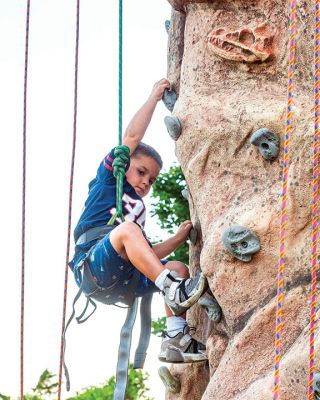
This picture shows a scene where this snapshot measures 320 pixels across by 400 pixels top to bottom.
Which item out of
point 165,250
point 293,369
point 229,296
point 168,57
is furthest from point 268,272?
point 168,57

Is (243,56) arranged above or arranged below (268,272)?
above

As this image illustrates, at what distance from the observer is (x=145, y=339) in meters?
5.69

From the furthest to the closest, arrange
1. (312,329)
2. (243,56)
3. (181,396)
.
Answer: (181,396), (243,56), (312,329)

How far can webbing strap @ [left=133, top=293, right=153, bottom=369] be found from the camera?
18.6 feet

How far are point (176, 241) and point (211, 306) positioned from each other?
0.63 m

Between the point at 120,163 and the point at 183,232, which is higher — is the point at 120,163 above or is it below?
above

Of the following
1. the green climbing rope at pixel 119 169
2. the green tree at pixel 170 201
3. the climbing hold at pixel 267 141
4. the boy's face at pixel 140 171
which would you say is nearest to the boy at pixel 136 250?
the boy's face at pixel 140 171

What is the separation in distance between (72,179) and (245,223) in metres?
1.02

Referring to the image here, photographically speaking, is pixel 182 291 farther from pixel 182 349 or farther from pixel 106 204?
pixel 106 204

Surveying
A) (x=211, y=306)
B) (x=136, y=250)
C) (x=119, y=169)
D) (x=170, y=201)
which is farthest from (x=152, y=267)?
(x=170, y=201)

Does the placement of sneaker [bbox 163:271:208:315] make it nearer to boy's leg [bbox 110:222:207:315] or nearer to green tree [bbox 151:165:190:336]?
boy's leg [bbox 110:222:207:315]

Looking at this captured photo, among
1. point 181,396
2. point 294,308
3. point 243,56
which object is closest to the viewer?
point 294,308

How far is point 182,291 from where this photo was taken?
5152 mm

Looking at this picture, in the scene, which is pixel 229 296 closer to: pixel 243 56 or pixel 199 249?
pixel 199 249
